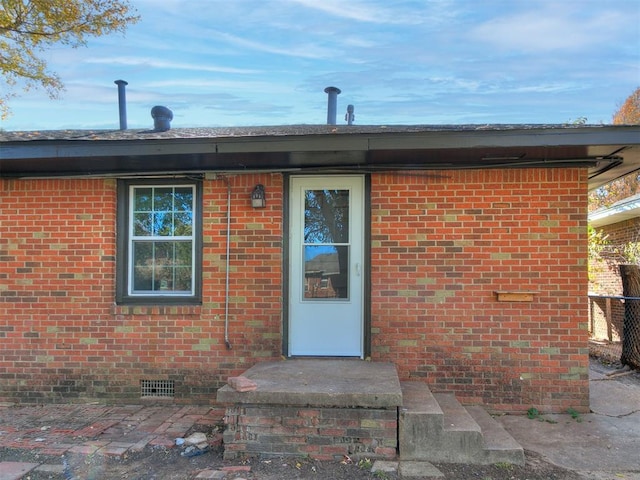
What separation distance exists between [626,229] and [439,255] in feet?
26.3

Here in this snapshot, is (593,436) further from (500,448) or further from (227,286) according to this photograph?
(227,286)

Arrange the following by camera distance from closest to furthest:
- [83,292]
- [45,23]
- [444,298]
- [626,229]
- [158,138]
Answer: [158,138] < [444,298] < [83,292] < [626,229] < [45,23]

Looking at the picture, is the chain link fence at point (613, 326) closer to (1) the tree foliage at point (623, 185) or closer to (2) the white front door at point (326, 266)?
(2) the white front door at point (326, 266)

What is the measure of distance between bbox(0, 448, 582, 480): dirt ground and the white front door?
1671 millimetres

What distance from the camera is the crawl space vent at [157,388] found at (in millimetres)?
5105

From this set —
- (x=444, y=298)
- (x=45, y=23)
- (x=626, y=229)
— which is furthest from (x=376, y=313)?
(x=45, y=23)

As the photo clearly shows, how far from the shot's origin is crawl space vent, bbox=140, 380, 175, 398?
201 inches

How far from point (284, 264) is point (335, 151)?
1.43 m

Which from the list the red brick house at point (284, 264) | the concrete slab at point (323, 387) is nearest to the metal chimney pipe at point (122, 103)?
the red brick house at point (284, 264)

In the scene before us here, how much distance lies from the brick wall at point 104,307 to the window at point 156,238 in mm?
138

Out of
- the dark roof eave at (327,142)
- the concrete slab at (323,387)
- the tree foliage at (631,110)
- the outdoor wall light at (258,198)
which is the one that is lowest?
the concrete slab at (323,387)

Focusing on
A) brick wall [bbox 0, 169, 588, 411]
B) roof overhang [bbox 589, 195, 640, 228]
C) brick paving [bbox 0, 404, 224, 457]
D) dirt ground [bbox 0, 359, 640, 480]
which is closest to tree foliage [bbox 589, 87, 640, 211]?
roof overhang [bbox 589, 195, 640, 228]

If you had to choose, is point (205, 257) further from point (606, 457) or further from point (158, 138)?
point (606, 457)

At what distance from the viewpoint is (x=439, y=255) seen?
194 inches
